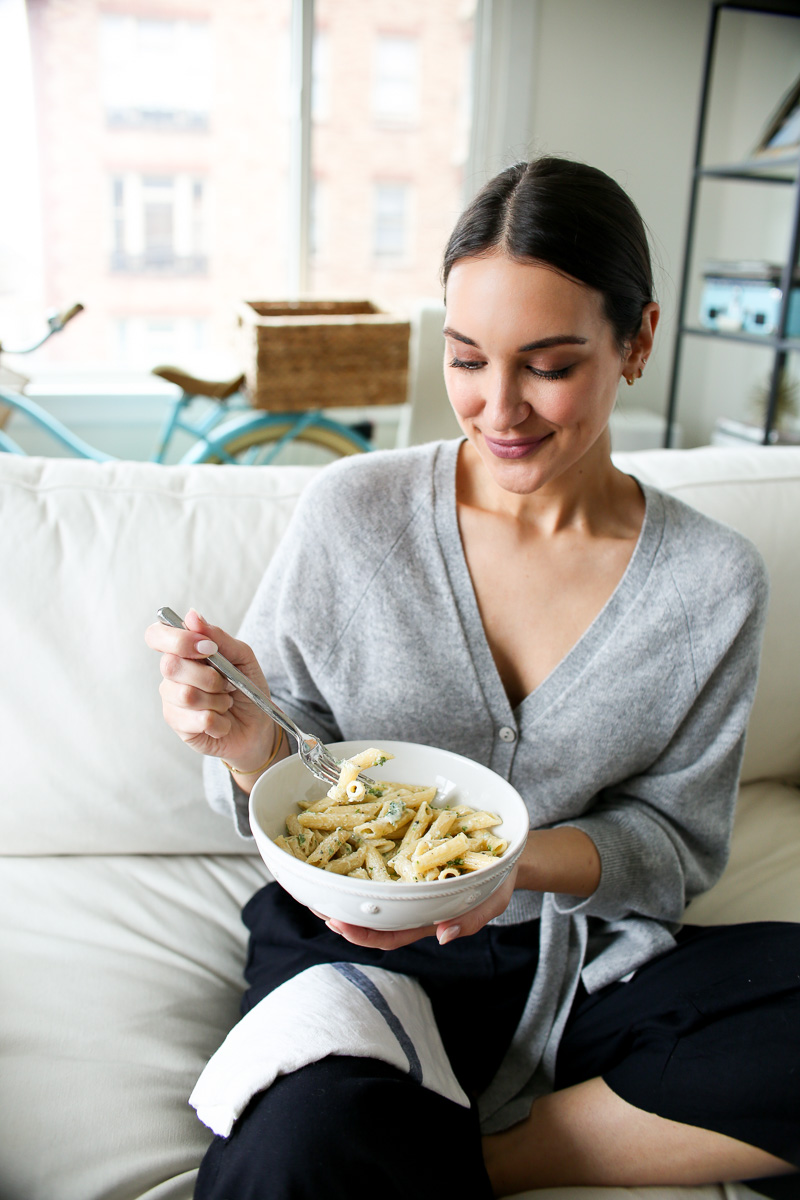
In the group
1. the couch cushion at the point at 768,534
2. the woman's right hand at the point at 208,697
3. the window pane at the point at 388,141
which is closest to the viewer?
the woman's right hand at the point at 208,697

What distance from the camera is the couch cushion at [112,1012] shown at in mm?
820

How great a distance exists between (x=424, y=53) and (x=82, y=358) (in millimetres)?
1649

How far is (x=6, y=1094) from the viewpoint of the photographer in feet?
2.80

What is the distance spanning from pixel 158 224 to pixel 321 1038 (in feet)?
10.5

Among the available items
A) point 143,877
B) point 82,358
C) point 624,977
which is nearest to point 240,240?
point 82,358

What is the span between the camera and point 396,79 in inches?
131

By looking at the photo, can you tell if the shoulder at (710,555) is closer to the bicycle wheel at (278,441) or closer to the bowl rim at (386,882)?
the bowl rim at (386,882)

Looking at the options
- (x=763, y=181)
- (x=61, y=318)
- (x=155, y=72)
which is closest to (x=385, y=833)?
(x=61, y=318)

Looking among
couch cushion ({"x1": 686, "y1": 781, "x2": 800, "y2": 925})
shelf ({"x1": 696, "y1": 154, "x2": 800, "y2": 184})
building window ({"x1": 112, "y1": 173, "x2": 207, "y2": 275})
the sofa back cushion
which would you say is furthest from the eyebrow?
building window ({"x1": 112, "y1": 173, "x2": 207, "y2": 275})

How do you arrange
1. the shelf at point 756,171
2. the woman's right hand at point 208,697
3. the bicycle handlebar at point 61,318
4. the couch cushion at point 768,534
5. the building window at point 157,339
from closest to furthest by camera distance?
the woman's right hand at point 208,697, the couch cushion at point 768,534, the bicycle handlebar at point 61,318, the shelf at point 756,171, the building window at point 157,339

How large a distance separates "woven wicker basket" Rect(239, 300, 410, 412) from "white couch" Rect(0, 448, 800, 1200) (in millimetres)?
1170

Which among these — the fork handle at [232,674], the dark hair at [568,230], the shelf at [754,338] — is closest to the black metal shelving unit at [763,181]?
the shelf at [754,338]

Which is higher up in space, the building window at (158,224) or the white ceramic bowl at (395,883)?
the building window at (158,224)

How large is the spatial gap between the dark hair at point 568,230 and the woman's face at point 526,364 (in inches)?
0.6
